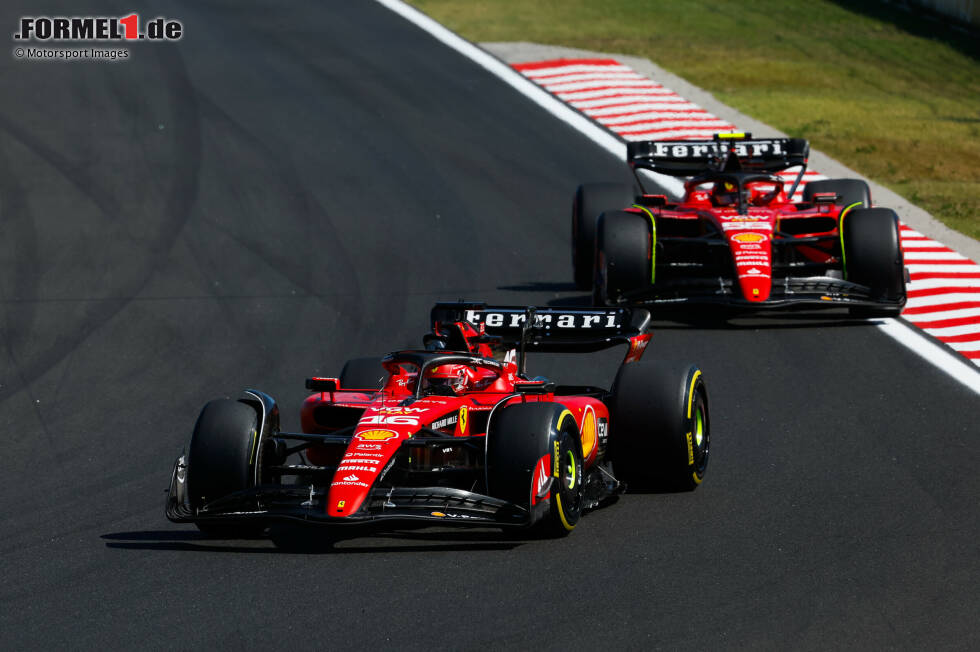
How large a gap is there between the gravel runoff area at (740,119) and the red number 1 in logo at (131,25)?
23.6 ft

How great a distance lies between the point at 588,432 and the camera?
10281mm

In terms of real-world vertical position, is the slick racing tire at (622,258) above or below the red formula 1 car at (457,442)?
above

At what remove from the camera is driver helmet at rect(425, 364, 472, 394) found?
10.2 m

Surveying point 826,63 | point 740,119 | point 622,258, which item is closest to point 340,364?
point 622,258

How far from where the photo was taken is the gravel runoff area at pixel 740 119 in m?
20.6

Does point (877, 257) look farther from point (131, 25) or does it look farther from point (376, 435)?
point (131, 25)

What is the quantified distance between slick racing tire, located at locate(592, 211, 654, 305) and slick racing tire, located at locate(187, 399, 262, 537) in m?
7.52

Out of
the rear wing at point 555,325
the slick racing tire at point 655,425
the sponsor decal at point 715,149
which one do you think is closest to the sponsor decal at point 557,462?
the slick racing tire at point 655,425

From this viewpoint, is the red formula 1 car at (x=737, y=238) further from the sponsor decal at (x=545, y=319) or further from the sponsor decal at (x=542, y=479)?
the sponsor decal at (x=542, y=479)

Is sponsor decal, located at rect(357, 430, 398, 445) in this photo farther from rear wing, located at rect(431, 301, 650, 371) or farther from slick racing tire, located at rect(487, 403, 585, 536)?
rear wing, located at rect(431, 301, 650, 371)

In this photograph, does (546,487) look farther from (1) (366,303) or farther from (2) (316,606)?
→ (1) (366,303)

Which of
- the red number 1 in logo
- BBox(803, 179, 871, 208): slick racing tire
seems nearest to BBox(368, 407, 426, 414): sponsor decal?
BBox(803, 179, 871, 208): slick racing tire

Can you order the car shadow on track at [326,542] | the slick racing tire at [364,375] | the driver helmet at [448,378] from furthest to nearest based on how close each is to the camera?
the slick racing tire at [364,375] → the driver helmet at [448,378] → the car shadow on track at [326,542]

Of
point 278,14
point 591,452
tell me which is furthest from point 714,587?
point 278,14
